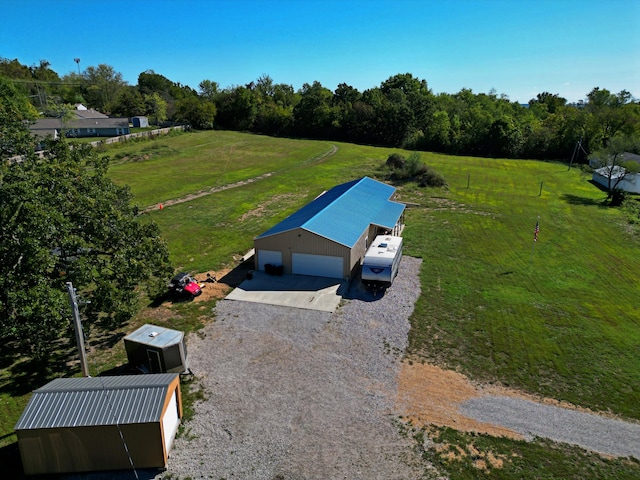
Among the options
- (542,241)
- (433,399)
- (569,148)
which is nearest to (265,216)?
(542,241)

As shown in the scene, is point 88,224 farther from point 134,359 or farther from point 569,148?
point 569,148

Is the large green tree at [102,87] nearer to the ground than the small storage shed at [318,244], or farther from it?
farther from it

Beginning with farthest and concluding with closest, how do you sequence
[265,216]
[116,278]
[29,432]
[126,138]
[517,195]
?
[126,138] < [517,195] < [265,216] < [116,278] < [29,432]

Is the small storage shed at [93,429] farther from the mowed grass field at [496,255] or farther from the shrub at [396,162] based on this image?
the shrub at [396,162]

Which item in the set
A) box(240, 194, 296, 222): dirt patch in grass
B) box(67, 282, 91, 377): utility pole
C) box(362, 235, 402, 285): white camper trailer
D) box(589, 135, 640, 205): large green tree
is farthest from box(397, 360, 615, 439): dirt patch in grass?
box(589, 135, 640, 205): large green tree

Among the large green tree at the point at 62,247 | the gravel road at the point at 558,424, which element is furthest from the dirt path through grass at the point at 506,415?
the large green tree at the point at 62,247

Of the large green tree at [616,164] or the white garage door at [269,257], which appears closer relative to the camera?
the white garage door at [269,257]

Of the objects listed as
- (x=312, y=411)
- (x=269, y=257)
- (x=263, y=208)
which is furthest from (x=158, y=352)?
(x=263, y=208)
